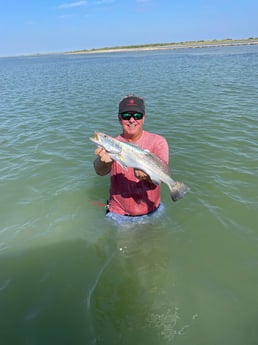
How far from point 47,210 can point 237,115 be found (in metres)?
11.2

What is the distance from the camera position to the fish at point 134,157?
4793mm

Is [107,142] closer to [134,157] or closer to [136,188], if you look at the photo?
[134,157]

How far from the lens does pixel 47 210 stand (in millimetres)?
8453

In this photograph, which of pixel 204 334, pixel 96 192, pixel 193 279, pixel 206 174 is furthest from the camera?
pixel 206 174

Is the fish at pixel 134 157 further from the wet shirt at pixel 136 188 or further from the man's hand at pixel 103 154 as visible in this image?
the wet shirt at pixel 136 188

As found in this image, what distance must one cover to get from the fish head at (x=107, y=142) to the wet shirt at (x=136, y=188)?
706 mm

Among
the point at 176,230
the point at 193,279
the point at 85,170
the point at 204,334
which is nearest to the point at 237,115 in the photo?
the point at 85,170

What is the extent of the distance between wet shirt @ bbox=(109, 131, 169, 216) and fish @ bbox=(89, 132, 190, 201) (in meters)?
0.43

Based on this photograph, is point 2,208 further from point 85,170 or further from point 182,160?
point 182,160

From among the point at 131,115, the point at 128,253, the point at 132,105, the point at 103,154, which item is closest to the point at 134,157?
the point at 103,154

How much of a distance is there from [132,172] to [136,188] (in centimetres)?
33

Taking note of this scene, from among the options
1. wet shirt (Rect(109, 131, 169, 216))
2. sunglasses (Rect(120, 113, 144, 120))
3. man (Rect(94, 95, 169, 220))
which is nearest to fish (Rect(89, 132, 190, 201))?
man (Rect(94, 95, 169, 220))

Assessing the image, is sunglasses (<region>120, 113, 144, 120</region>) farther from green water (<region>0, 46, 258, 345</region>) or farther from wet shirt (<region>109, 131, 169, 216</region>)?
green water (<region>0, 46, 258, 345</region>)

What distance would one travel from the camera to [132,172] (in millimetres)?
5672
